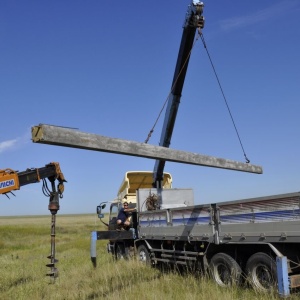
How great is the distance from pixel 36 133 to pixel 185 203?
8.53 m

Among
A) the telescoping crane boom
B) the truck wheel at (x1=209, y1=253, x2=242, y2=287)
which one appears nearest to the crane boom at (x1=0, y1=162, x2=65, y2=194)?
the telescoping crane boom

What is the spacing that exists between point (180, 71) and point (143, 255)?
574 cm

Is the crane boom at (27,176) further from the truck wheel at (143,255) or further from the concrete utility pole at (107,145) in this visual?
the truck wheel at (143,255)

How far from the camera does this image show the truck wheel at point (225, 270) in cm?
785

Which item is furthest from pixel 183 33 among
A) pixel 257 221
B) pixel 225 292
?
pixel 225 292

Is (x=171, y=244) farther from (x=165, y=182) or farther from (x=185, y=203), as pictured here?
(x=165, y=182)

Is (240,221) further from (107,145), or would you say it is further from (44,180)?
(44,180)

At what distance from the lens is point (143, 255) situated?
12.6 metres

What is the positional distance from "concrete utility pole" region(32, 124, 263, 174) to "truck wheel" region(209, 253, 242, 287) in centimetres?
202

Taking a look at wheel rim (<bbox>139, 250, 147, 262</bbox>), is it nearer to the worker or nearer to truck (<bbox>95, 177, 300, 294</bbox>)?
truck (<bbox>95, 177, 300, 294</bbox>)

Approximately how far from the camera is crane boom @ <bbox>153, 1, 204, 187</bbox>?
1102 centimetres

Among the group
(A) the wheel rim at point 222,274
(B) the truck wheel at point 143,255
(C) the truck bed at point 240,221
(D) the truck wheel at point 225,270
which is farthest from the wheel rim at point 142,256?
(A) the wheel rim at point 222,274

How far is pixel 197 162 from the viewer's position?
24.0ft

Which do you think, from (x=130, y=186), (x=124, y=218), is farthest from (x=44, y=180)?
(x=130, y=186)
